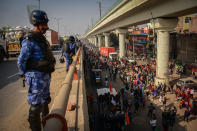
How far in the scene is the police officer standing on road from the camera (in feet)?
7.43

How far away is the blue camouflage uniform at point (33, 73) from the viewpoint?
224 centimetres

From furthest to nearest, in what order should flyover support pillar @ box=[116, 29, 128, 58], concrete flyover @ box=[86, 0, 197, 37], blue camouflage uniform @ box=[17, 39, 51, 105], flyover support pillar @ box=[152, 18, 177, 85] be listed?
flyover support pillar @ box=[116, 29, 128, 58], flyover support pillar @ box=[152, 18, 177, 85], concrete flyover @ box=[86, 0, 197, 37], blue camouflage uniform @ box=[17, 39, 51, 105]

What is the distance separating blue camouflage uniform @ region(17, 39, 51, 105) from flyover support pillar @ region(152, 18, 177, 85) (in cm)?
1727

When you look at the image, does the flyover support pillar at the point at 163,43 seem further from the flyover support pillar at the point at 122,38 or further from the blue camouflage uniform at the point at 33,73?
the blue camouflage uniform at the point at 33,73

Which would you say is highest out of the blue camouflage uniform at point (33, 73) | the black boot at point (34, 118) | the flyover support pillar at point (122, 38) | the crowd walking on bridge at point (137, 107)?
the flyover support pillar at point (122, 38)

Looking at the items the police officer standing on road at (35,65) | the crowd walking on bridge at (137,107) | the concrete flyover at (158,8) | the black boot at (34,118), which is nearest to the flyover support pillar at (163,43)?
the concrete flyover at (158,8)

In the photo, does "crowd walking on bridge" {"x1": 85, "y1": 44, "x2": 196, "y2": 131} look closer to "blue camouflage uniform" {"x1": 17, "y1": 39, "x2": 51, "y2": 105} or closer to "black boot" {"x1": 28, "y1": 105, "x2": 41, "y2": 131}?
"black boot" {"x1": 28, "y1": 105, "x2": 41, "y2": 131}

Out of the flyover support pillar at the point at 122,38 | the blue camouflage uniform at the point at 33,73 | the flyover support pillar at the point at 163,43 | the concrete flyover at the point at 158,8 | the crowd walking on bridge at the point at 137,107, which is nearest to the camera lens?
the blue camouflage uniform at the point at 33,73

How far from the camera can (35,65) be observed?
2.33 metres

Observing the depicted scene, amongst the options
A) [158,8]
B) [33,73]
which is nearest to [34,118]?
[33,73]

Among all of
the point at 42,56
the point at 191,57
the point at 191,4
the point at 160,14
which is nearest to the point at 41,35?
the point at 42,56

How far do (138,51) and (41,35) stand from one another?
5101 cm

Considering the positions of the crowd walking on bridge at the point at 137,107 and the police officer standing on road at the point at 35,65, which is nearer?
the police officer standing on road at the point at 35,65

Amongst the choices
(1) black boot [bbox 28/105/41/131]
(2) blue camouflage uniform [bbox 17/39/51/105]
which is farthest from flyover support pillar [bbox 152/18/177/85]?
(1) black boot [bbox 28/105/41/131]
